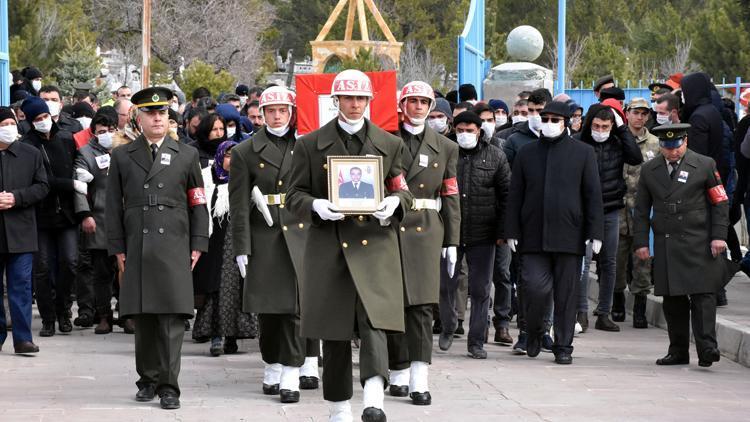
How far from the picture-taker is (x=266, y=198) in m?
10.7

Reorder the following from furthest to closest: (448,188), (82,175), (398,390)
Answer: (82,175)
(448,188)
(398,390)

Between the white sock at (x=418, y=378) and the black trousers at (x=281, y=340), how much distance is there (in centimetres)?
77

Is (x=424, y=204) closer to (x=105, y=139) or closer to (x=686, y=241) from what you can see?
(x=686, y=241)

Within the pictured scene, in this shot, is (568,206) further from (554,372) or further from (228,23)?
(228,23)

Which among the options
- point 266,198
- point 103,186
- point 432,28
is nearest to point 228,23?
point 432,28

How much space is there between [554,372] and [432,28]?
54945 millimetres

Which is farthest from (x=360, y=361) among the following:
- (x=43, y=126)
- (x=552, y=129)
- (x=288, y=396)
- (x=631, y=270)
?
(x=631, y=270)

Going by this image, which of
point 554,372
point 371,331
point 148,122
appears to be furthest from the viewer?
point 554,372

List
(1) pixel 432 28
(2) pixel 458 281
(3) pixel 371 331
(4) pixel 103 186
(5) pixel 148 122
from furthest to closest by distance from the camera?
(1) pixel 432 28
(4) pixel 103 186
(2) pixel 458 281
(5) pixel 148 122
(3) pixel 371 331

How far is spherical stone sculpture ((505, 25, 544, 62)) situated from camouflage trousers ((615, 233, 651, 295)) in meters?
6.56

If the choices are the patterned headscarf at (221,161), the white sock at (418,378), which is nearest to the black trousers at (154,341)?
the white sock at (418,378)

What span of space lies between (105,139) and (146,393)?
4506 millimetres

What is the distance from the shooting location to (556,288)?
40.6ft

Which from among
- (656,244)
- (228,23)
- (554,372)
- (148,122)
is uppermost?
(228,23)
